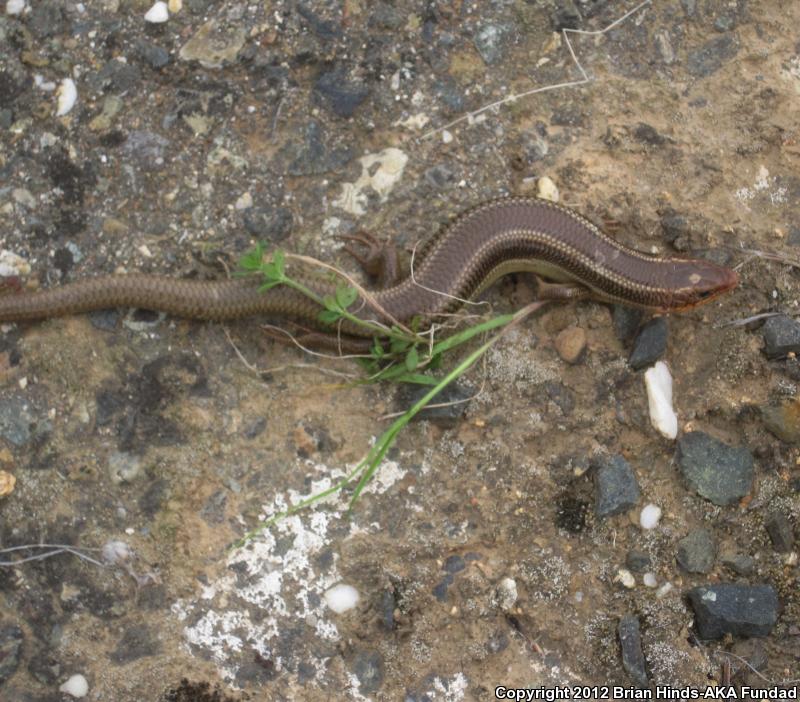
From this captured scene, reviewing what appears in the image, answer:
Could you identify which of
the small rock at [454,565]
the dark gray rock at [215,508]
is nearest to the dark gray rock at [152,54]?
the dark gray rock at [215,508]

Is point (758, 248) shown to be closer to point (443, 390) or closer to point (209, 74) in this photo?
point (443, 390)

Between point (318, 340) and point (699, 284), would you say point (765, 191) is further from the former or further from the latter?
point (318, 340)

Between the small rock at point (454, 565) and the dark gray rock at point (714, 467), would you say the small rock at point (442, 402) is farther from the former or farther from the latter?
the dark gray rock at point (714, 467)

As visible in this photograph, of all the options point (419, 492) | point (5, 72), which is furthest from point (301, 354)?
point (5, 72)

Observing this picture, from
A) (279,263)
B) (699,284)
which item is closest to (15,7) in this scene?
(279,263)

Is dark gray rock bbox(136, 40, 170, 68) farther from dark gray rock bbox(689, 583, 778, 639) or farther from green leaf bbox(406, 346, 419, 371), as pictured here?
dark gray rock bbox(689, 583, 778, 639)

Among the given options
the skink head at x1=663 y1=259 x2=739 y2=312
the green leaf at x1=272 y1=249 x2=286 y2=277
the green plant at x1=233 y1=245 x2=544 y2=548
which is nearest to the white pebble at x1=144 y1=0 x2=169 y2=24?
the green plant at x1=233 y1=245 x2=544 y2=548
